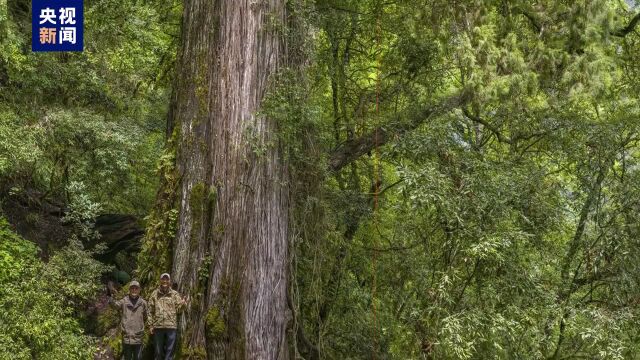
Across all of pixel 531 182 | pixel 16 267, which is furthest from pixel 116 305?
pixel 531 182

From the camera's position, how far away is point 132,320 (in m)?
7.61

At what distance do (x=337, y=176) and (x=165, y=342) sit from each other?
4.56 m

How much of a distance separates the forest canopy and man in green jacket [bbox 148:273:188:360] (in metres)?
0.16

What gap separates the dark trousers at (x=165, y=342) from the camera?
24.2 ft

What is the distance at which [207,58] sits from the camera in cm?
786

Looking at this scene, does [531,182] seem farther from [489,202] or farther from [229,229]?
[229,229]

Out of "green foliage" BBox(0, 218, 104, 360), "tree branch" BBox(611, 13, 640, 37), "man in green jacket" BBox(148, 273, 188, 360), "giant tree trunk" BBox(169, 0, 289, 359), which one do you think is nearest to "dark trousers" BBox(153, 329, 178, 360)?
"man in green jacket" BBox(148, 273, 188, 360)

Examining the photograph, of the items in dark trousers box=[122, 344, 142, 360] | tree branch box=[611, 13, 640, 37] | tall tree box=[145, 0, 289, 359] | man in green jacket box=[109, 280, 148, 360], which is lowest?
dark trousers box=[122, 344, 142, 360]

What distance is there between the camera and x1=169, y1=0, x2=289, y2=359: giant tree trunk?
7438mm

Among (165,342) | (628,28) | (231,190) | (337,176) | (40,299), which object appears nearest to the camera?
(165,342)

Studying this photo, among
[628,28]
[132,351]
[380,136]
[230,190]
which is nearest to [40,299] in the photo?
[132,351]

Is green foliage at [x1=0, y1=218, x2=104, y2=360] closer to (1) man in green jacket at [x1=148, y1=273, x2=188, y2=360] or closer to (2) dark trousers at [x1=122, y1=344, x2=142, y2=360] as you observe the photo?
(2) dark trousers at [x1=122, y1=344, x2=142, y2=360]

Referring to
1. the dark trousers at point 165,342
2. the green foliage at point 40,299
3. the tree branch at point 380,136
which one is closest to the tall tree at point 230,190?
the dark trousers at point 165,342

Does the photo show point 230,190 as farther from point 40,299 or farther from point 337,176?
point 337,176
